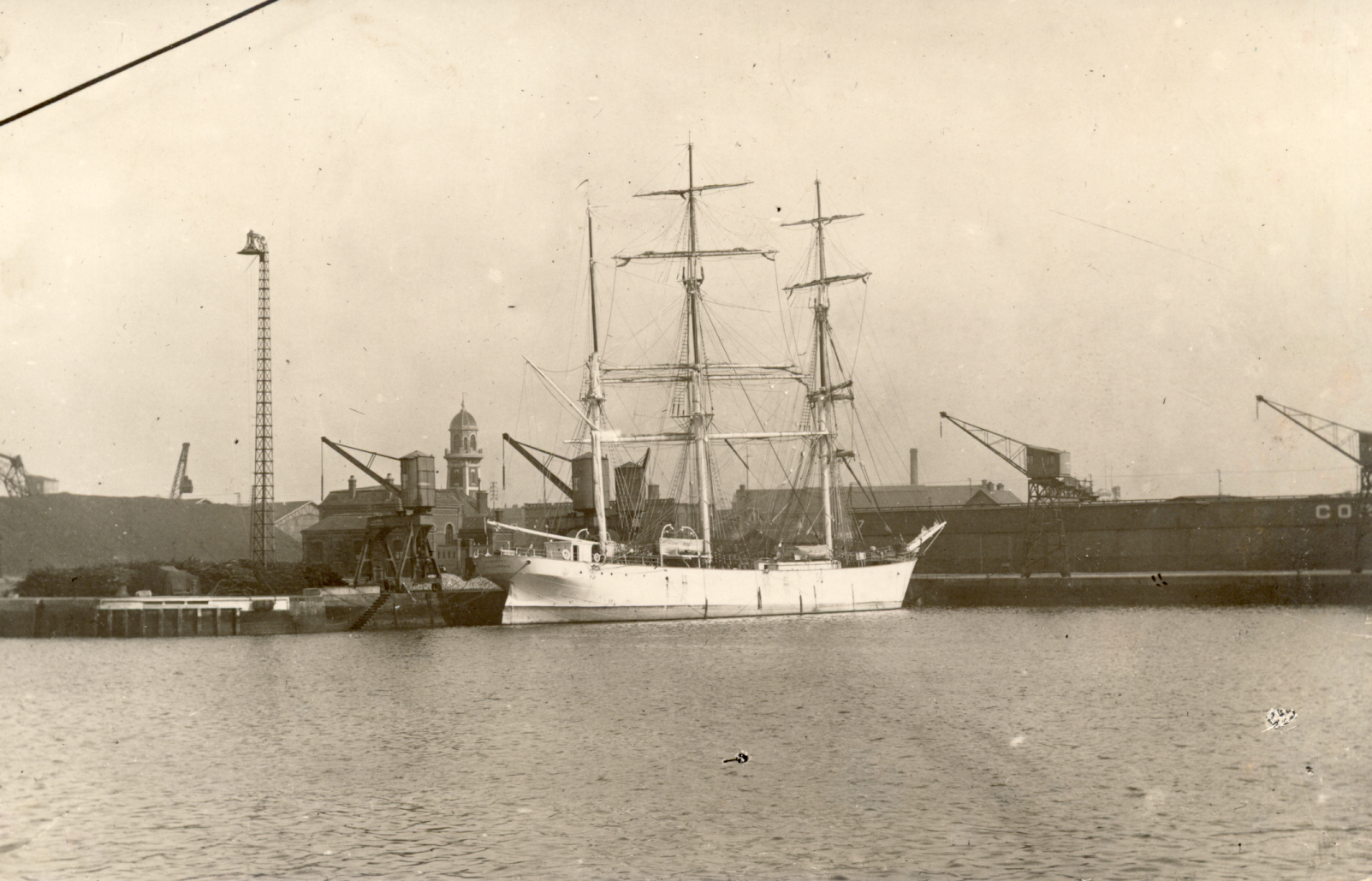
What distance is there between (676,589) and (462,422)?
6193 centimetres

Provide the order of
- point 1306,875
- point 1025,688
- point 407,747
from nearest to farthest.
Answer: point 1306,875 → point 407,747 → point 1025,688

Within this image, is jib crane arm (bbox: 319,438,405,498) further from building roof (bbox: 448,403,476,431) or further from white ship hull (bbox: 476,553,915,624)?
building roof (bbox: 448,403,476,431)

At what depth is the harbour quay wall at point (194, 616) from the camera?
176 feet

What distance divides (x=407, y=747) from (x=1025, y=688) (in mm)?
15289

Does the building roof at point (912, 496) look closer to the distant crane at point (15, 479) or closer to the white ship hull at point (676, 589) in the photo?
the white ship hull at point (676, 589)

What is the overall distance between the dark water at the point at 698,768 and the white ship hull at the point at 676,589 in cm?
2058

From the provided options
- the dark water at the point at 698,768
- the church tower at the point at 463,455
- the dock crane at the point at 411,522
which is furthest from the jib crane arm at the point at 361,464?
the church tower at the point at 463,455

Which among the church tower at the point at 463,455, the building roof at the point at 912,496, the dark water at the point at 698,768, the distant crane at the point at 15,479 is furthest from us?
the church tower at the point at 463,455

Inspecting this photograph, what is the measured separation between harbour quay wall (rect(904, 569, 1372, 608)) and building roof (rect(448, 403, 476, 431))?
181 ft

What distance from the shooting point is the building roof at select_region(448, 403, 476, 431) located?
124 metres

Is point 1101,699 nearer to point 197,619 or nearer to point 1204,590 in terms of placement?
point 197,619

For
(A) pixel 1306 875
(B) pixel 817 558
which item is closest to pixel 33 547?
(B) pixel 817 558

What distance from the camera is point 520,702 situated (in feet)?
96.2

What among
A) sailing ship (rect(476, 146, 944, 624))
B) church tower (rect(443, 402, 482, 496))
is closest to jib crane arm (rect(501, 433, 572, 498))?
sailing ship (rect(476, 146, 944, 624))
